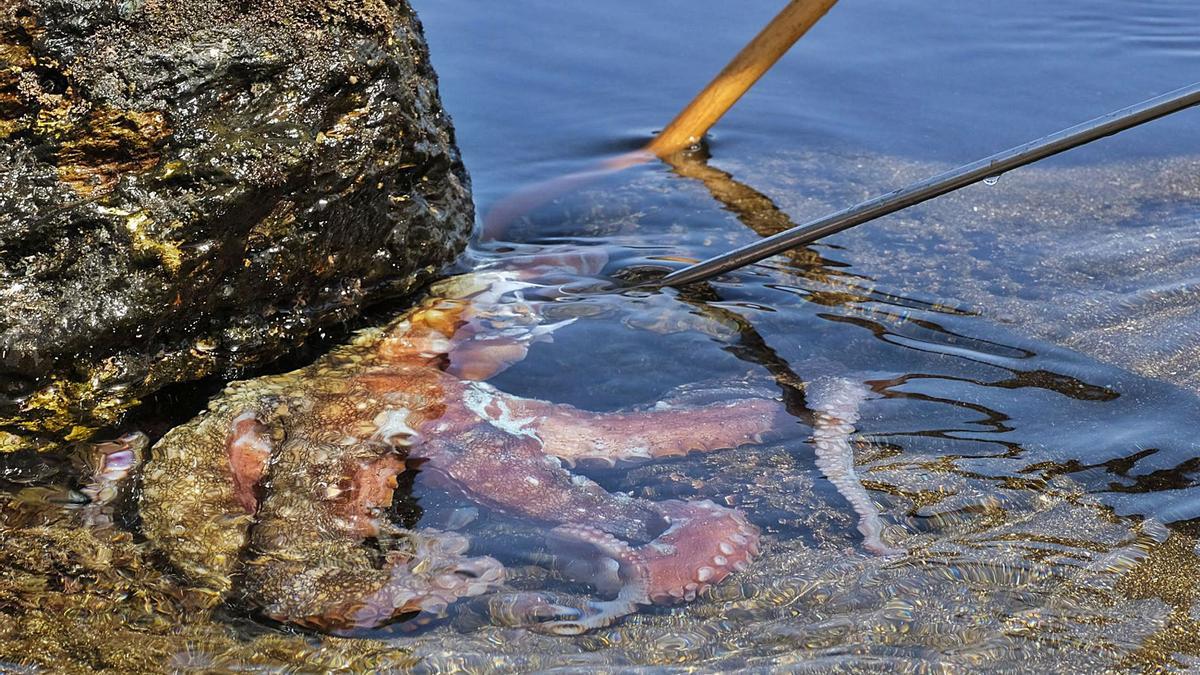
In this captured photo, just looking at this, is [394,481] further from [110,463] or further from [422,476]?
[110,463]

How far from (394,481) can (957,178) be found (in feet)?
5.90

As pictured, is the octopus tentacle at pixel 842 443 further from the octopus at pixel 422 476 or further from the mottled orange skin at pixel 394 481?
the mottled orange skin at pixel 394 481

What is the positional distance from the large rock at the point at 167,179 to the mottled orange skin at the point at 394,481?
27 centimetres

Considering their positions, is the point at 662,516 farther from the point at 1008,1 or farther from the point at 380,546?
the point at 1008,1

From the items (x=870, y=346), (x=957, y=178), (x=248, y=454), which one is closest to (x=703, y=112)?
(x=870, y=346)

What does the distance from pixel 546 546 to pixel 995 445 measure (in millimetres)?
1321

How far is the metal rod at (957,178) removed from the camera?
2666 mm

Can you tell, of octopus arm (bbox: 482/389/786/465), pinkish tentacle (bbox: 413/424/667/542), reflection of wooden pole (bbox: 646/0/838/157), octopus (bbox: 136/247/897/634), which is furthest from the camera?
reflection of wooden pole (bbox: 646/0/838/157)

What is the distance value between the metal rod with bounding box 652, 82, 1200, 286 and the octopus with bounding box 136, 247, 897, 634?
1.74 feet

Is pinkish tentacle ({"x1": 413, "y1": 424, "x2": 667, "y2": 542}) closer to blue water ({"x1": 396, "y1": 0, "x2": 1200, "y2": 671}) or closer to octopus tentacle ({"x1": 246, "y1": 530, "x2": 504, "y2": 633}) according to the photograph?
blue water ({"x1": 396, "y1": 0, "x2": 1200, "y2": 671})

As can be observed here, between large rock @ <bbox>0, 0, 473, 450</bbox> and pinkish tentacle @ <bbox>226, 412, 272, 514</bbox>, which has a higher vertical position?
large rock @ <bbox>0, 0, 473, 450</bbox>

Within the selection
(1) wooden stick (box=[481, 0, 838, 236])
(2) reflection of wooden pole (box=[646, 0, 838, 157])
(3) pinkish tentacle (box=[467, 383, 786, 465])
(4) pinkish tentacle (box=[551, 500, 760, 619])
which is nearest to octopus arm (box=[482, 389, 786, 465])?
(3) pinkish tentacle (box=[467, 383, 786, 465])

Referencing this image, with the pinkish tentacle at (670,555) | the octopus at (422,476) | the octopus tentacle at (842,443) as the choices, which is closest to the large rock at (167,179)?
the octopus at (422,476)

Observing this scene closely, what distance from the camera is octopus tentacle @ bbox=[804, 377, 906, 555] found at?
2.68 m
